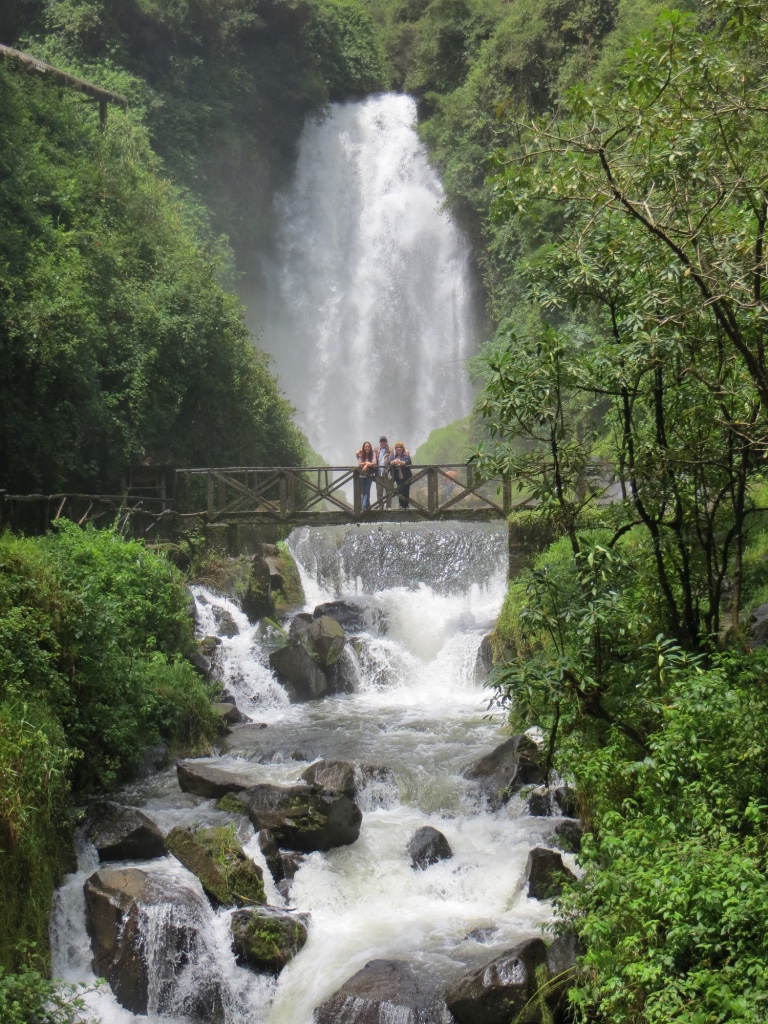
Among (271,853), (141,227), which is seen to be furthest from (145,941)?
(141,227)

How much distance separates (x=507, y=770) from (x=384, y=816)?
1185 mm

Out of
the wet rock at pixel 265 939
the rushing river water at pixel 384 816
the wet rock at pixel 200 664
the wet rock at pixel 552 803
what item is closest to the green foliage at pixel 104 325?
the rushing river water at pixel 384 816

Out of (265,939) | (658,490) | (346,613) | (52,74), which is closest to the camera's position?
(658,490)

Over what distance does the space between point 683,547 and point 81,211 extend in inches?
595

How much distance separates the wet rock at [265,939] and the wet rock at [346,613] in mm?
7898

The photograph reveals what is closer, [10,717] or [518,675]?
[518,675]

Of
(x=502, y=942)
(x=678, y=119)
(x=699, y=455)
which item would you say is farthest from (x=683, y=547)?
Result: (x=502, y=942)

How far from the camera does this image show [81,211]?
1859 cm

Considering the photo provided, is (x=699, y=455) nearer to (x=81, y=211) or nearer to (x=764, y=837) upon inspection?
(x=764, y=837)

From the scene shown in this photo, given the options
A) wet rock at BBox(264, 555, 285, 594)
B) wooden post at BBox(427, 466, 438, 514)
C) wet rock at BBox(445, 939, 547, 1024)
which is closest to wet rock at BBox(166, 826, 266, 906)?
wet rock at BBox(445, 939, 547, 1024)

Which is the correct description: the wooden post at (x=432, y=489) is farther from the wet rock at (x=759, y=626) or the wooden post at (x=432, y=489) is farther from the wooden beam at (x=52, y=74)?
the wooden beam at (x=52, y=74)

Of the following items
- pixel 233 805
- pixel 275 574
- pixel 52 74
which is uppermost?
pixel 52 74

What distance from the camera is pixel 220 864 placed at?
782 cm

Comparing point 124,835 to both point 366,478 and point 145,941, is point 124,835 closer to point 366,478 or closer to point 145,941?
point 145,941
